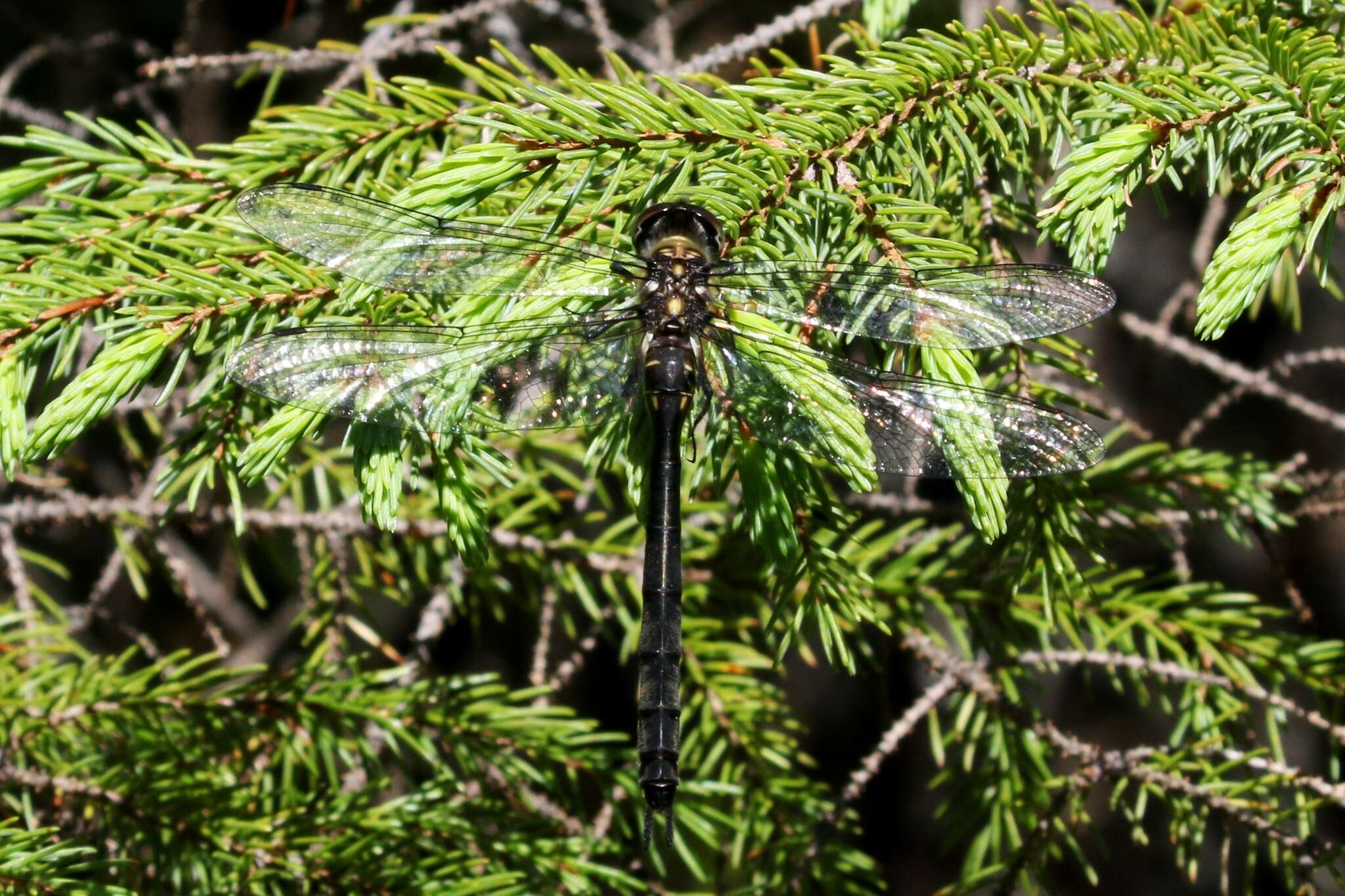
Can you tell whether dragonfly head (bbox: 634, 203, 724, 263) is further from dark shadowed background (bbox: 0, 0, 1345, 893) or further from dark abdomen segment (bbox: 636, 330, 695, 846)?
dark shadowed background (bbox: 0, 0, 1345, 893)

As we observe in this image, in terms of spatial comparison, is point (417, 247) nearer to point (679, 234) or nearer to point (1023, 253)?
point (679, 234)

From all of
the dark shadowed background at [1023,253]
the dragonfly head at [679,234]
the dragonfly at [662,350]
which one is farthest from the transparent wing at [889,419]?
the dark shadowed background at [1023,253]

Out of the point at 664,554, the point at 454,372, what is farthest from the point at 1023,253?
the point at 454,372

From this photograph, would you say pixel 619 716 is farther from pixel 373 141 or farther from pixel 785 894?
pixel 373 141

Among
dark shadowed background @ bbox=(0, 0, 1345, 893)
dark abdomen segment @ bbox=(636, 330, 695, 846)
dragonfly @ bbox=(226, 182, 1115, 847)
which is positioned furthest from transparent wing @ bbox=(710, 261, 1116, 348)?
dark shadowed background @ bbox=(0, 0, 1345, 893)

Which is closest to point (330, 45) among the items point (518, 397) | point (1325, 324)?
point (518, 397)

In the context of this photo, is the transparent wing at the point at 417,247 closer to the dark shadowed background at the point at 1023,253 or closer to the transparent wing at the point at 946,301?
the transparent wing at the point at 946,301

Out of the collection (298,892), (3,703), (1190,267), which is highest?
(1190,267)

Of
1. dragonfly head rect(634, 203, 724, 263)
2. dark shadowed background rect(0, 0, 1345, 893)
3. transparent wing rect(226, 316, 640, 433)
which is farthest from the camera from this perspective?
dark shadowed background rect(0, 0, 1345, 893)
